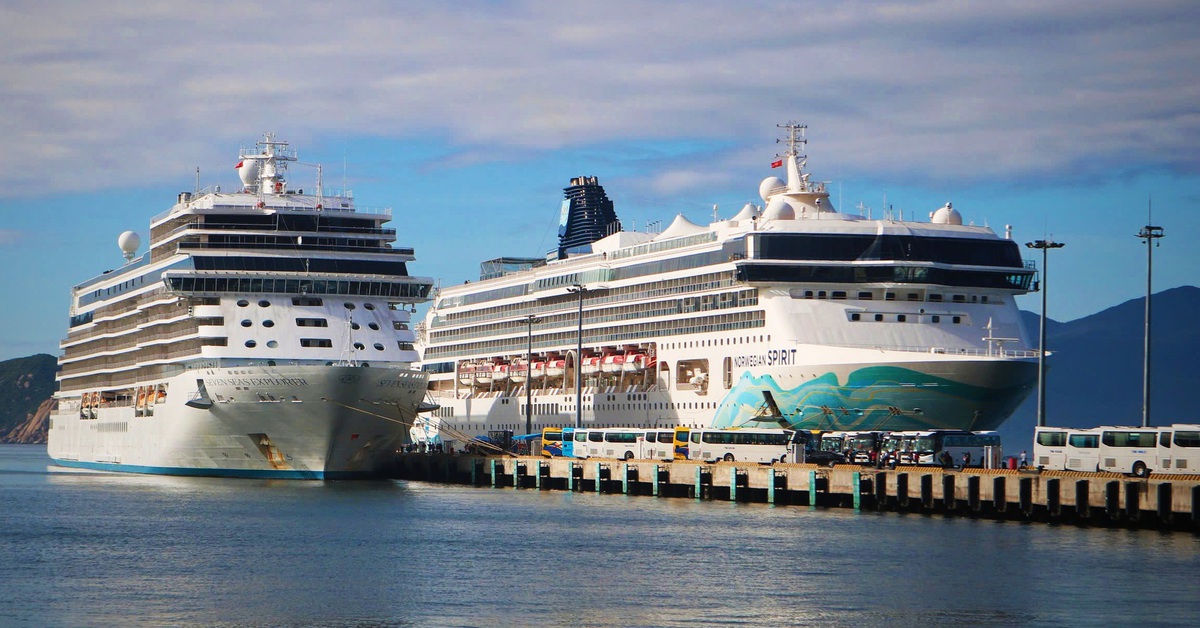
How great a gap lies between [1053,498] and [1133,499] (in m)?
2.89

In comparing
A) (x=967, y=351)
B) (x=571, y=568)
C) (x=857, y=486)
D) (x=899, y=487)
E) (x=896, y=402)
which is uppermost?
(x=967, y=351)

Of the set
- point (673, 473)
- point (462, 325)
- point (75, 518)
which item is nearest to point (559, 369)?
A: point (462, 325)

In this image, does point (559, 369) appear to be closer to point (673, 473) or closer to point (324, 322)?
point (324, 322)

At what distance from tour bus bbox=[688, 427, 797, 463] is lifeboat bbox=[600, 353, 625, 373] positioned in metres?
22.0

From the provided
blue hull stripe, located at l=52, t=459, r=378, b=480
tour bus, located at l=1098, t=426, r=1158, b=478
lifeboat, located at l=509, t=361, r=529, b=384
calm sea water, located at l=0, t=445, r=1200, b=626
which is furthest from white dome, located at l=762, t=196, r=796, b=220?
tour bus, located at l=1098, t=426, r=1158, b=478

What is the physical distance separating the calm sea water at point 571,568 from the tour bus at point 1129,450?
425cm

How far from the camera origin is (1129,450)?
5103 cm

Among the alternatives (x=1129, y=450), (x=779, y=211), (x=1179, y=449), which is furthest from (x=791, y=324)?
(x=1179, y=449)

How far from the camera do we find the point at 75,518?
57.1 metres

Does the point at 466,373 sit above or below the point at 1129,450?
above

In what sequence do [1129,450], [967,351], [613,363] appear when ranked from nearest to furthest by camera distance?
[1129,450], [967,351], [613,363]

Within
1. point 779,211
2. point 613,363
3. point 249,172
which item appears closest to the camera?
point 779,211

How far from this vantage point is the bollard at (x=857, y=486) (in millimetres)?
56906

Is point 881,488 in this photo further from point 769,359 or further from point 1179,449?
point 769,359
